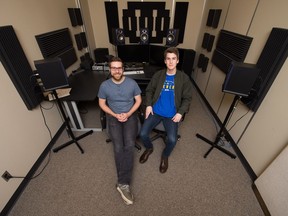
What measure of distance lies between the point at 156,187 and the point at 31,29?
225 centimetres

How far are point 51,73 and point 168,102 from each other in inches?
49.0

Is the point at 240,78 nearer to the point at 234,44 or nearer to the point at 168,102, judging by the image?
the point at 168,102

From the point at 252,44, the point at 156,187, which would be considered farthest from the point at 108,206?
the point at 252,44

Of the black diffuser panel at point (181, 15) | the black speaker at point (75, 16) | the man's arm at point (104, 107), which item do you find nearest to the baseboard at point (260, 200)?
the man's arm at point (104, 107)

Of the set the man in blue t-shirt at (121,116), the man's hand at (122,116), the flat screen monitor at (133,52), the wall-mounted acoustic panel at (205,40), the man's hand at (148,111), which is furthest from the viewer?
the wall-mounted acoustic panel at (205,40)

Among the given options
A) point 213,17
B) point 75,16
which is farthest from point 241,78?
point 75,16

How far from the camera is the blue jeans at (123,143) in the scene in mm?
Result: 1511

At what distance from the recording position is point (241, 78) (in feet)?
4.79

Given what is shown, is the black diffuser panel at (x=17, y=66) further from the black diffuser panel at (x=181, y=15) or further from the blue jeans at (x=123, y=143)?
the black diffuser panel at (x=181, y=15)

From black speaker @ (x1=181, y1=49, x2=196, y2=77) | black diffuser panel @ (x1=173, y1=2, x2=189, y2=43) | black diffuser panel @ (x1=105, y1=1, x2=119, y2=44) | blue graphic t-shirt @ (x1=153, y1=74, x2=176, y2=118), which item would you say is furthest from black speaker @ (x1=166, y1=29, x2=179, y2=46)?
blue graphic t-shirt @ (x1=153, y1=74, x2=176, y2=118)

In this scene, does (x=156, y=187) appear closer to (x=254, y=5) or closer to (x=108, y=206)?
(x=108, y=206)

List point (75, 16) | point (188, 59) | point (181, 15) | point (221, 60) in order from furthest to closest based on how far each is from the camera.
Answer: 1. point (188, 59)
2. point (181, 15)
3. point (75, 16)
4. point (221, 60)

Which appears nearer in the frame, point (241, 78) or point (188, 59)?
point (241, 78)

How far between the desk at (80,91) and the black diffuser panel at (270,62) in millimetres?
1854
